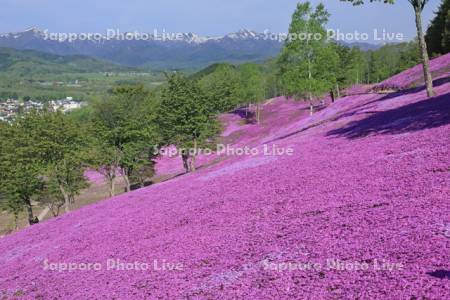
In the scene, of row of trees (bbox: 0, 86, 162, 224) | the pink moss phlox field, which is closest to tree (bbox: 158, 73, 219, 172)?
row of trees (bbox: 0, 86, 162, 224)

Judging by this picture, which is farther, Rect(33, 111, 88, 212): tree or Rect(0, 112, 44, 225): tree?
Rect(0, 112, 44, 225): tree

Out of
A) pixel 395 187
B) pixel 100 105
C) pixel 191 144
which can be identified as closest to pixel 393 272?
pixel 395 187

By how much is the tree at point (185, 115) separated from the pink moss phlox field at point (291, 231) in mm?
24552

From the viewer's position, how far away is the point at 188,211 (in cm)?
2206

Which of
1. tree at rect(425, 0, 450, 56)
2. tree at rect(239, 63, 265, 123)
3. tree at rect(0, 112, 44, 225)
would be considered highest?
tree at rect(425, 0, 450, 56)

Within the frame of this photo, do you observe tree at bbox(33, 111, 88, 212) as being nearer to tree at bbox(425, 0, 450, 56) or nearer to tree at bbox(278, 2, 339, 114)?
tree at bbox(278, 2, 339, 114)

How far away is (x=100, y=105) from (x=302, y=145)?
34.9 m

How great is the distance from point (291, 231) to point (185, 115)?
4162 centimetres

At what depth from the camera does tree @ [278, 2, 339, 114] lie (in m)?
56.6

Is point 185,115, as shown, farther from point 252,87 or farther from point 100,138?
point 252,87

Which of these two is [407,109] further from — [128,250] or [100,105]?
[100,105]

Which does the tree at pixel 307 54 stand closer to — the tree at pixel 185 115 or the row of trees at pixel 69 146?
the tree at pixel 185 115

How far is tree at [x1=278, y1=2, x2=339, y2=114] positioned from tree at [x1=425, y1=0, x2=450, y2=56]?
41656 mm

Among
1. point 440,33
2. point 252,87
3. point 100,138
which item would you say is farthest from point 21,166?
point 440,33
